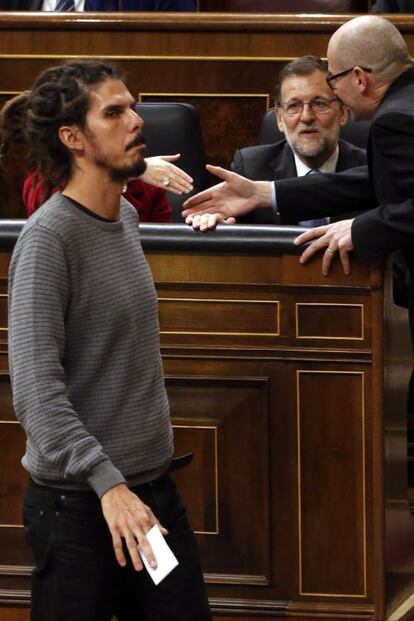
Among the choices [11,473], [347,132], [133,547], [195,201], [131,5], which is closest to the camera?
[133,547]

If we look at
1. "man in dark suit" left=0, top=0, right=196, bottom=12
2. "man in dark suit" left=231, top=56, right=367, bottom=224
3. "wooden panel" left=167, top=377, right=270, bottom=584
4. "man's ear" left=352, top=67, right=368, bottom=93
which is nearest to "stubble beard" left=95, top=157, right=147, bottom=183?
"wooden panel" left=167, top=377, right=270, bottom=584

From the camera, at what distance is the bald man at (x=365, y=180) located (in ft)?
5.82

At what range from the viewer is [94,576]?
1.35 m

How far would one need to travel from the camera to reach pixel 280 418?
Answer: 1.84 meters

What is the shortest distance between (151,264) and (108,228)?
455 mm

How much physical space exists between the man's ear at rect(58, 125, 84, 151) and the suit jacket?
990 mm

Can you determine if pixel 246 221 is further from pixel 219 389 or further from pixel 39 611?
pixel 39 611

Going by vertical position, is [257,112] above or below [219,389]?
above

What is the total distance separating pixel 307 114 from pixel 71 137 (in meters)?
1.05

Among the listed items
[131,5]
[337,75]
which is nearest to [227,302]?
[337,75]

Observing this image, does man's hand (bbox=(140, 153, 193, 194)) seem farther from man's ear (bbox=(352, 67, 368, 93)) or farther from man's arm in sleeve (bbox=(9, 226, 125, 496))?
man's arm in sleeve (bbox=(9, 226, 125, 496))

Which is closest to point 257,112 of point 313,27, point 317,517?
point 313,27

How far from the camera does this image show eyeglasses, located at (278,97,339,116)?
95.5 inches

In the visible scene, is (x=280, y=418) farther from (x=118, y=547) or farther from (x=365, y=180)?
(x=118, y=547)
